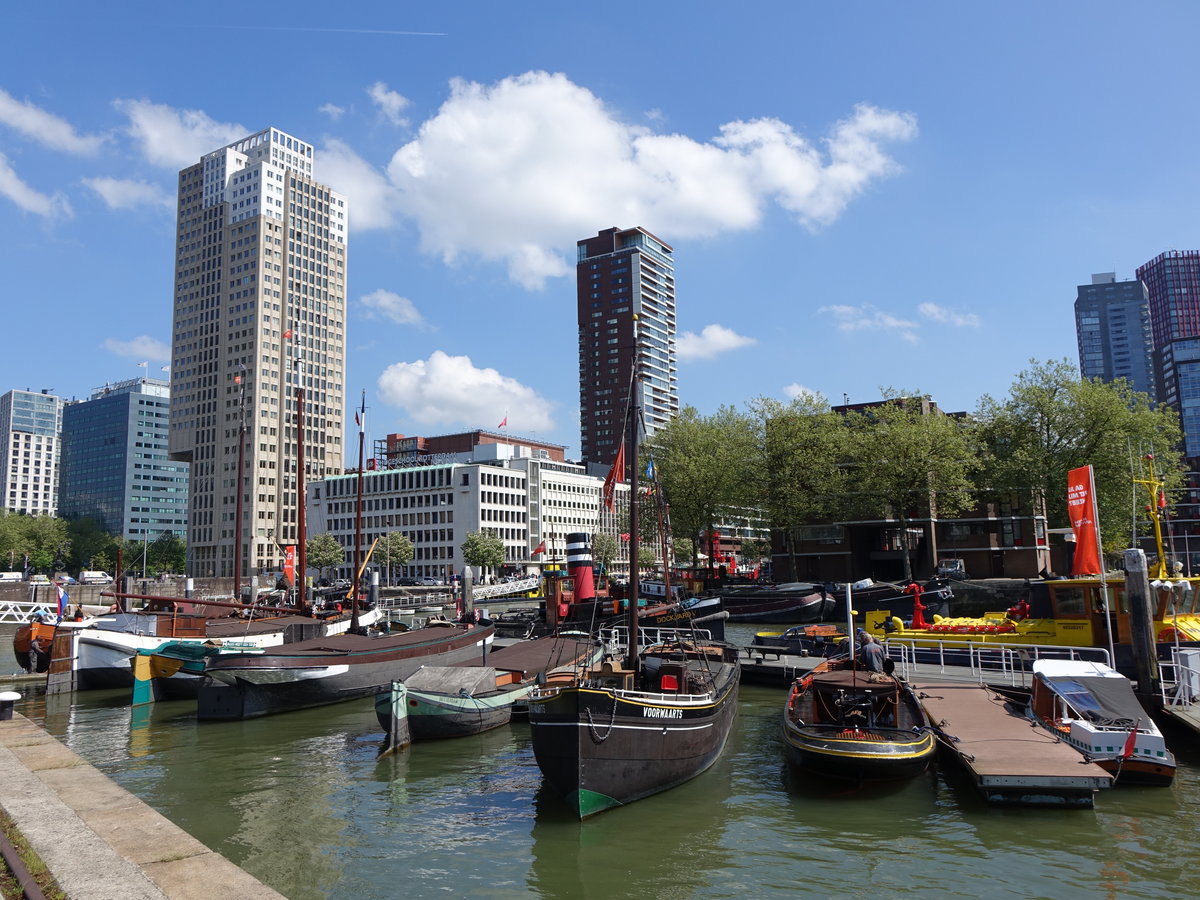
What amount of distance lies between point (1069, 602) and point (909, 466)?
46.6 meters

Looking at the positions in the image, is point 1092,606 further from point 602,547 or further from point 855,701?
point 602,547

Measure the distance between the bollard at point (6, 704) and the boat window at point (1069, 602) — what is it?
31.6m

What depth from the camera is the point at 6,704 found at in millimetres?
22531

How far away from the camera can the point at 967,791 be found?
58.6 ft

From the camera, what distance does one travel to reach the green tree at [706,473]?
84.2 metres

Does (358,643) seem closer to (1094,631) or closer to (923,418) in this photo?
(1094,631)

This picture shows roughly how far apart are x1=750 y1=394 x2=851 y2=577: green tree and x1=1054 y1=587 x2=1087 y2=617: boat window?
49670 mm

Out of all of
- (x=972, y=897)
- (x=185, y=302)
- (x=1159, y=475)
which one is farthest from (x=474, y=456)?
(x=972, y=897)

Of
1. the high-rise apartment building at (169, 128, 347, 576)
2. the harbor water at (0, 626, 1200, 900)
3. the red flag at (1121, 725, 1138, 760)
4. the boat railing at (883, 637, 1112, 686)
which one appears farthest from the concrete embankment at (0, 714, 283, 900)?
the high-rise apartment building at (169, 128, 347, 576)

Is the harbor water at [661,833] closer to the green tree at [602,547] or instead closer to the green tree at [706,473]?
the green tree at [706,473]

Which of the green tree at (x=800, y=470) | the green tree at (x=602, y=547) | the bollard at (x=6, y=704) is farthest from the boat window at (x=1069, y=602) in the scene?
the green tree at (x=602, y=547)

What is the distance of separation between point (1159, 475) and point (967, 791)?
65.4 metres

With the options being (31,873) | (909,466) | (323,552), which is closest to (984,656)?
→ (31,873)

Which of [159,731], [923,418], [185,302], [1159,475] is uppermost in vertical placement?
[185,302]
